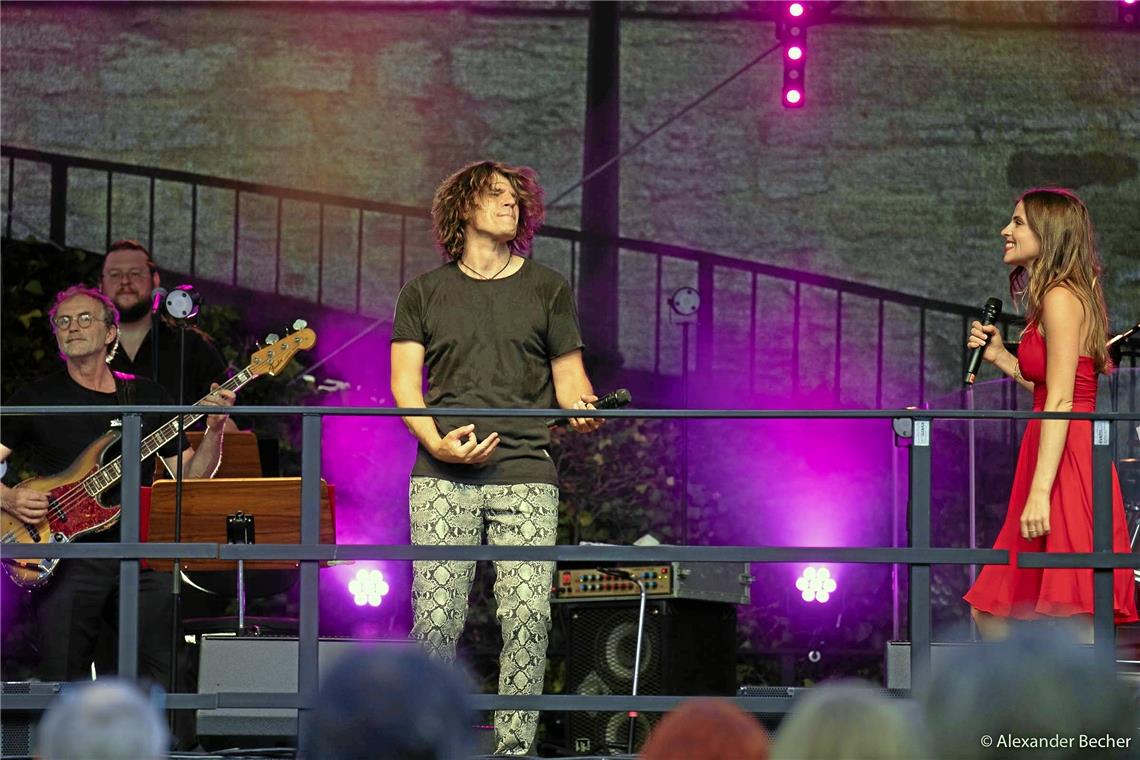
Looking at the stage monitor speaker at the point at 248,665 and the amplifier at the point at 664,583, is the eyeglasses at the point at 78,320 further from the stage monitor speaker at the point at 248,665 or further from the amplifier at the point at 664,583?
the amplifier at the point at 664,583

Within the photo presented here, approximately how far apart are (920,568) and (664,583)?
7.35 feet

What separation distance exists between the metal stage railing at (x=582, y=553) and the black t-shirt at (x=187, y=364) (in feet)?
7.22

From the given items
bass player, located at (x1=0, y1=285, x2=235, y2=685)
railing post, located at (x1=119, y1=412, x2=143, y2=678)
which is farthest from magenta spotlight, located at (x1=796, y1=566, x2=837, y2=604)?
railing post, located at (x1=119, y1=412, x2=143, y2=678)

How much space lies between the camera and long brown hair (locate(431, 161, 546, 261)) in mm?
5266

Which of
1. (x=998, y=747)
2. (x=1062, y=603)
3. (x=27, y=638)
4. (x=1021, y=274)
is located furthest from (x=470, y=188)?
(x=27, y=638)

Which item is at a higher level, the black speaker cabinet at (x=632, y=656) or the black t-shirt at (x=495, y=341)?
the black t-shirt at (x=495, y=341)

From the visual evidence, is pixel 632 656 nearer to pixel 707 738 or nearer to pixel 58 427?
pixel 58 427

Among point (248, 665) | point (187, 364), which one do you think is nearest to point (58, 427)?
point (187, 364)

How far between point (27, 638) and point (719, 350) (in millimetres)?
3374

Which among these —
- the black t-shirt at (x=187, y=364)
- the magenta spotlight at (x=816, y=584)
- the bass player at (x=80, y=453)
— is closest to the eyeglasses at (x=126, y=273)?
the black t-shirt at (x=187, y=364)

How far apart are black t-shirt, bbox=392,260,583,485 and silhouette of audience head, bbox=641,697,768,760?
2865mm

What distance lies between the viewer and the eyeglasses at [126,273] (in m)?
7.43

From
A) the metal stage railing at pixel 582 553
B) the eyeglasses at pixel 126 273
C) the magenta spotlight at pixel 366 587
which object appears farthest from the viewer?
the magenta spotlight at pixel 366 587

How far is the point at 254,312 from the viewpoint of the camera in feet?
28.8
